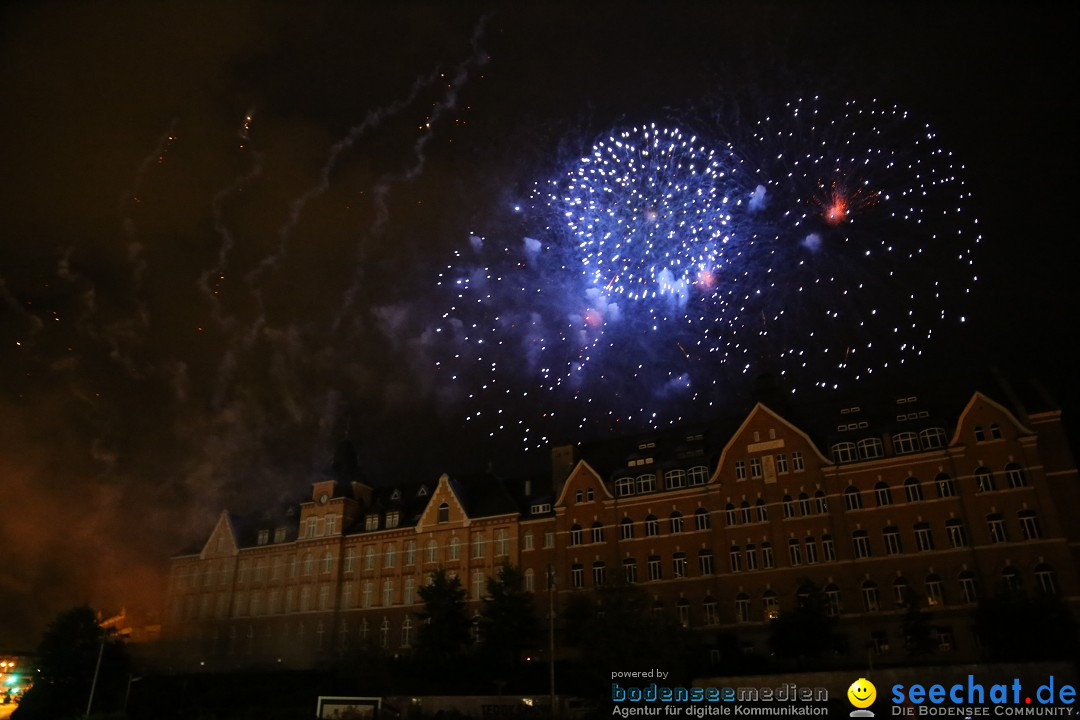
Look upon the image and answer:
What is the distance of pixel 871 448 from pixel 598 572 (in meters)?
24.9

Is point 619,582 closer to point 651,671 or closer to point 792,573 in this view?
point 651,671

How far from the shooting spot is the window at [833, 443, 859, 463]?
61.0 m

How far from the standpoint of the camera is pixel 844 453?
6141 centimetres

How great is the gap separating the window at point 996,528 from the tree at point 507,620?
3468cm

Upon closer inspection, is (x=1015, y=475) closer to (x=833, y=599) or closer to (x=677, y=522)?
(x=833, y=599)

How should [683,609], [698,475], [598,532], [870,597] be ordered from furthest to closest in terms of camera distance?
1. [598,532]
2. [698,475]
3. [683,609]
4. [870,597]

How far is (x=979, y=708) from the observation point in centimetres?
3953

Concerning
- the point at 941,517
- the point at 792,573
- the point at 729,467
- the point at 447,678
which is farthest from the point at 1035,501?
the point at 447,678

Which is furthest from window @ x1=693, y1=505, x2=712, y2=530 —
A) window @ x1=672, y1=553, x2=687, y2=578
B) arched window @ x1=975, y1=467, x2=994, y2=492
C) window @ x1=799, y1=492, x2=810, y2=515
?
arched window @ x1=975, y1=467, x2=994, y2=492

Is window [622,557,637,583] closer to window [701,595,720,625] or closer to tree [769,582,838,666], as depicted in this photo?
window [701,595,720,625]

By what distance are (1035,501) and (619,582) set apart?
28695mm

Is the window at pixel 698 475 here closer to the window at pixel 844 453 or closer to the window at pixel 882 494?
the window at pixel 844 453

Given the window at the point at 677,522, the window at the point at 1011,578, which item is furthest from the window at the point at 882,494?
the window at the point at 677,522

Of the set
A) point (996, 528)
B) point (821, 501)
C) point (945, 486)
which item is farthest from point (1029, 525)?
point (821, 501)
